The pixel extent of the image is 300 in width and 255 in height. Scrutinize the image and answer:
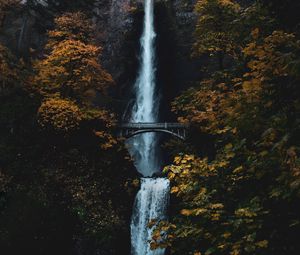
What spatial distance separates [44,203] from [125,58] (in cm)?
1700

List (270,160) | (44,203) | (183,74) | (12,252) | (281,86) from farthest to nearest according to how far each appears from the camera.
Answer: (183,74) → (44,203) → (12,252) → (281,86) → (270,160)

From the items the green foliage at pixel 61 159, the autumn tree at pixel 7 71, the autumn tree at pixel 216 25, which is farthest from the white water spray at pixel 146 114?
the autumn tree at pixel 7 71

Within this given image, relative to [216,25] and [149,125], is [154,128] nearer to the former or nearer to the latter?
[149,125]

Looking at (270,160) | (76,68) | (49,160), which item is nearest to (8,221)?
(49,160)

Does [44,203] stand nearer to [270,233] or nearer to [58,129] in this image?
[58,129]

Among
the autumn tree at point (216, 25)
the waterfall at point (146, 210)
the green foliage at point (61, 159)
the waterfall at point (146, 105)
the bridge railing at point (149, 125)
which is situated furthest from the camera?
the waterfall at point (146, 105)

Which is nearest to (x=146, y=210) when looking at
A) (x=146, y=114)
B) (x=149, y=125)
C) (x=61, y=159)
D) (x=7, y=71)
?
(x=61, y=159)

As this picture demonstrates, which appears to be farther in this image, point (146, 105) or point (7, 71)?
point (146, 105)

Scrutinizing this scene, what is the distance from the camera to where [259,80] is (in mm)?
6793

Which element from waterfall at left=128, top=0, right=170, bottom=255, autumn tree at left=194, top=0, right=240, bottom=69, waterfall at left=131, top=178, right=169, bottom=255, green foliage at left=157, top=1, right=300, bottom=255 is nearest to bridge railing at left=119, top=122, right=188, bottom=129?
waterfall at left=128, top=0, right=170, bottom=255

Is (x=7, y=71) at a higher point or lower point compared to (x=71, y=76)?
lower

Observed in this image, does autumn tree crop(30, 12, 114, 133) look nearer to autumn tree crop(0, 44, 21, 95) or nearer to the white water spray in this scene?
autumn tree crop(0, 44, 21, 95)

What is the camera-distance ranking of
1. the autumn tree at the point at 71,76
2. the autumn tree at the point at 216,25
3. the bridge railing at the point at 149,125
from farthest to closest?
the bridge railing at the point at 149,125, the autumn tree at the point at 71,76, the autumn tree at the point at 216,25

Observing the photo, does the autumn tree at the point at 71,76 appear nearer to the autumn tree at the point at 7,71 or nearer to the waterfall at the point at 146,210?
the autumn tree at the point at 7,71
